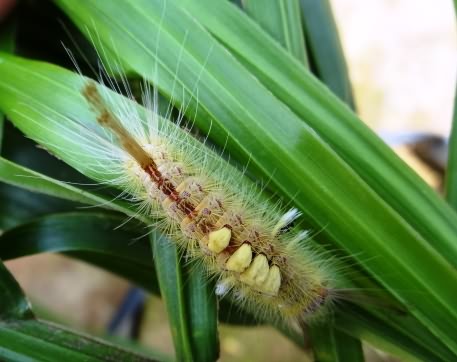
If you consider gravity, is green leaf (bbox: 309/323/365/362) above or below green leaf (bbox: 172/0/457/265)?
below

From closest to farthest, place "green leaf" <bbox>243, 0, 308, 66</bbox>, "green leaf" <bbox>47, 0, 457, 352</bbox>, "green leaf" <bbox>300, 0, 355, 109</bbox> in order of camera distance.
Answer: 1. "green leaf" <bbox>47, 0, 457, 352</bbox>
2. "green leaf" <bbox>243, 0, 308, 66</bbox>
3. "green leaf" <bbox>300, 0, 355, 109</bbox>

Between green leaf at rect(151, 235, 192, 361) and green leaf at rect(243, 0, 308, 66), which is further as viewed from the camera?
green leaf at rect(243, 0, 308, 66)

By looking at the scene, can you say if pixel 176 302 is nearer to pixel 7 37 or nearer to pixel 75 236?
pixel 75 236

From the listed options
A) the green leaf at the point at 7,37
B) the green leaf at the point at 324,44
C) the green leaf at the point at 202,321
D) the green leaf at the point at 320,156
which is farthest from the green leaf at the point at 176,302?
the green leaf at the point at 324,44

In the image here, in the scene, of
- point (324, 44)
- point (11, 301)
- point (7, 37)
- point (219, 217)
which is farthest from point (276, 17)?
point (11, 301)

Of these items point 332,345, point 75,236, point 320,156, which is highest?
point 320,156

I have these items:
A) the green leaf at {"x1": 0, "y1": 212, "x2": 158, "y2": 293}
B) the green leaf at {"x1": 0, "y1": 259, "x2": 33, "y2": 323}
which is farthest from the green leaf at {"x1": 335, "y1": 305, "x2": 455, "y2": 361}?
the green leaf at {"x1": 0, "y1": 259, "x2": 33, "y2": 323}

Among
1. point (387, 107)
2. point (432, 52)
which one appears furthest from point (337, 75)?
point (432, 52)

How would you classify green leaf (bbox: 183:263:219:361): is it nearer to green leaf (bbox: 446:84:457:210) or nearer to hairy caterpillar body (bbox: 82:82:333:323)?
hairy caterpillar body (bbox: 82:82:333:323)

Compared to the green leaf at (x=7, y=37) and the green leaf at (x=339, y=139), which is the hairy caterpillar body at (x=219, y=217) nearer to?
the green leaf at (x=339, y=139)
